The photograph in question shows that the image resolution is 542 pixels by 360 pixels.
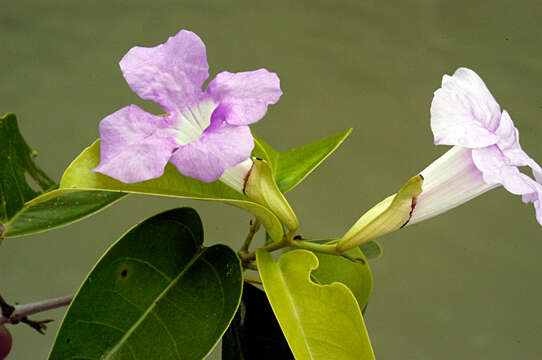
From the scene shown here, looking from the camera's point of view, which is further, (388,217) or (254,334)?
(254,334)

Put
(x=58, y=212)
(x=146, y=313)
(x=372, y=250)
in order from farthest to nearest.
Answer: (x=372, y=250) → (x=58, y=212) → (x=146, y=313)

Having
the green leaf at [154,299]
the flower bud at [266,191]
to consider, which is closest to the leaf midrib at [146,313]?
the green leaf at [154,299]

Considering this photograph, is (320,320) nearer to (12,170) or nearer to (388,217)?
(388,217)

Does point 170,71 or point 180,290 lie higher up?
point 170,71

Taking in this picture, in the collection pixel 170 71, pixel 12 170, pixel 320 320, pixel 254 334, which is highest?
pixel 170 71

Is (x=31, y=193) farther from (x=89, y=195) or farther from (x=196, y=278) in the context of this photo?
(x=196, y=278)

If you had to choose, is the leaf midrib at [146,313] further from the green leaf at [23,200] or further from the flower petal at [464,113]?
the flower petal at [464,113]

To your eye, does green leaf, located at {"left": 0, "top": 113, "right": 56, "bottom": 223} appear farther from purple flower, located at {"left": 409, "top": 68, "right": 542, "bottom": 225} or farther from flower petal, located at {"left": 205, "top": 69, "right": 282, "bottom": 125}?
purple flower, located at {"left": 409, "top": 68, "right": 542, "bottom": 225}

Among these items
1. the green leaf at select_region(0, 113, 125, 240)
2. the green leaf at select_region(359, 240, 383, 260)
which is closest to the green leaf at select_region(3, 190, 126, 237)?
the green leaf at select_region(0, 113, 125, 240)

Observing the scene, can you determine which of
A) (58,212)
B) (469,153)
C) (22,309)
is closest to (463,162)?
(469,153)
